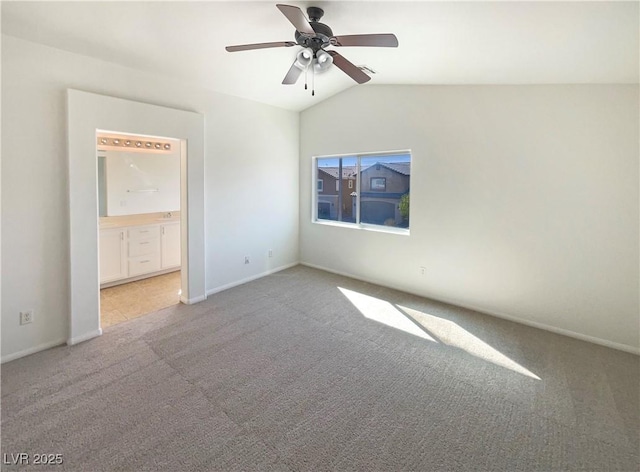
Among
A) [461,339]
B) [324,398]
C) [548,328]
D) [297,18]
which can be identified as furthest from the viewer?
[548,328]

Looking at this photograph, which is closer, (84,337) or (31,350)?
(31,350)

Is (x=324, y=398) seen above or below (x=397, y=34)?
below

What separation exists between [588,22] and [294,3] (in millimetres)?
2032

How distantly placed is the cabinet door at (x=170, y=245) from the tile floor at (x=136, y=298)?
293mm

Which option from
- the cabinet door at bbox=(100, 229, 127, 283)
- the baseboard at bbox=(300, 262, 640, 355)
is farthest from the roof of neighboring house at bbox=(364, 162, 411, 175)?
the cabinet door at bbox=(100, 229, 127, 283)

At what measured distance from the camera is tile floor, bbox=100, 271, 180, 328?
3.62 m

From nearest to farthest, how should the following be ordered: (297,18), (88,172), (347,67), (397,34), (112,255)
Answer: (297,18) < (347,67) < (397,34) < (88,172) < (112,255)

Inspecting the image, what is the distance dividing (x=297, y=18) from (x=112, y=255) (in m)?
4.09

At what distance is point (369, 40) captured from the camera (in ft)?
7.10

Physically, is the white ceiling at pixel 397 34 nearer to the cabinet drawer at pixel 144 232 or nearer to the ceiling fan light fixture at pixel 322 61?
the ceiling fan light fixture at pixel 322 61

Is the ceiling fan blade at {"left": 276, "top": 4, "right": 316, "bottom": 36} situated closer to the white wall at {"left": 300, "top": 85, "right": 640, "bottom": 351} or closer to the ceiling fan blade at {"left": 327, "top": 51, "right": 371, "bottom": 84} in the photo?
the ceiling fan blade at {"left": 327, "top": 51, "right": 371, "bottom": 84}

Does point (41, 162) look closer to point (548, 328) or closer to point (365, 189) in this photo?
point (365, 189)

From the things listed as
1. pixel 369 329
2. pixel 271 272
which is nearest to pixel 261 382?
pixel 369 329

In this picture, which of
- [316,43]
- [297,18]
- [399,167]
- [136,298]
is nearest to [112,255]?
[136,298]
